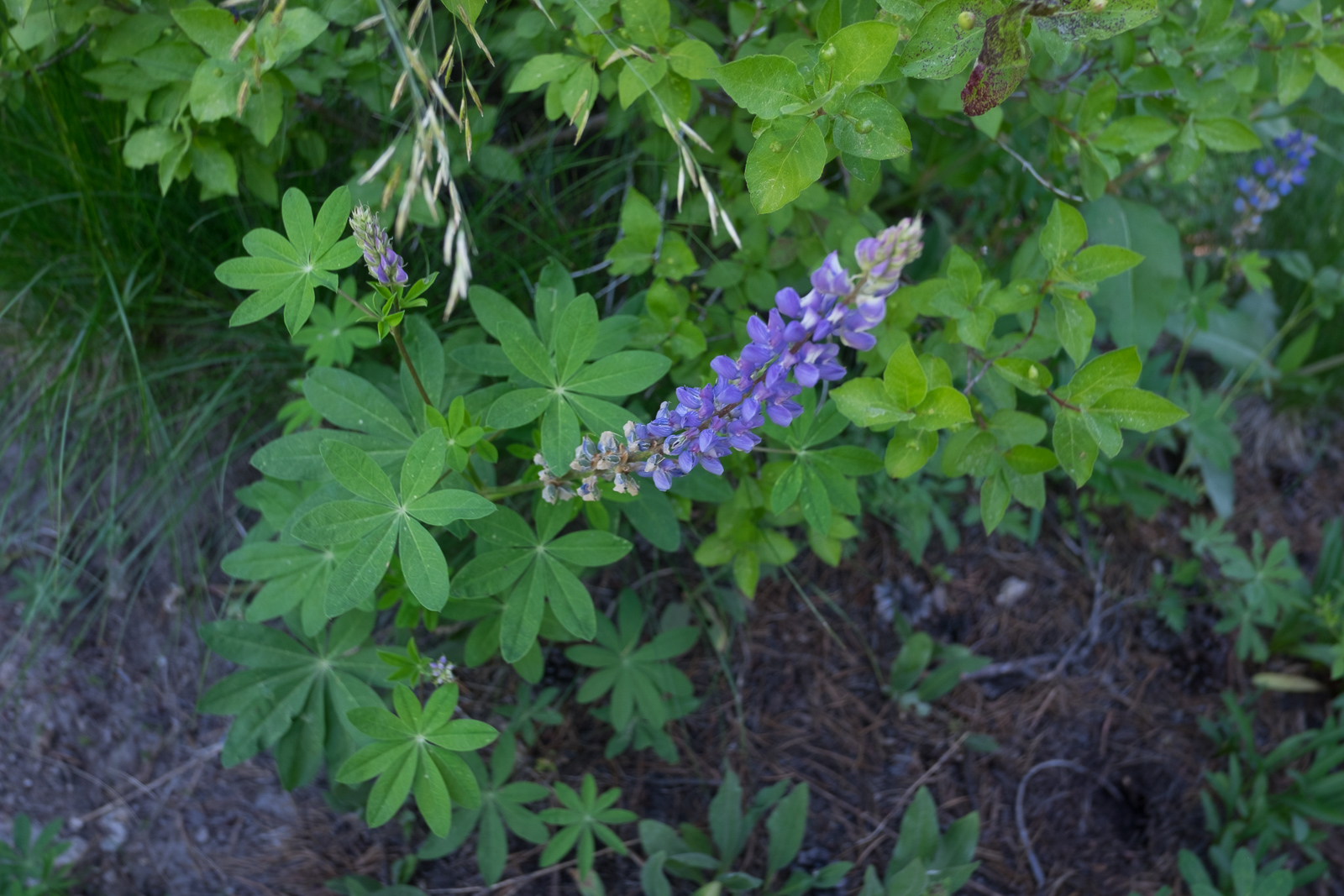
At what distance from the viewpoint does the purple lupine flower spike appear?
125 cm

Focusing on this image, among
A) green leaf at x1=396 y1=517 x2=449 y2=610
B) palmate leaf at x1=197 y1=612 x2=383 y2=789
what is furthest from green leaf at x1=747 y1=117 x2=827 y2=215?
palmate leaf at x1=197 y1=612 x2=383 y2=789

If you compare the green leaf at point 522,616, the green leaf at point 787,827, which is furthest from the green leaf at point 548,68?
the green leaf at point 787,827

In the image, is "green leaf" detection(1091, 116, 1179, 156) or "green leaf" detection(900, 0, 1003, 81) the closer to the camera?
"green leaf" detection(900, 0, 1003, 81)

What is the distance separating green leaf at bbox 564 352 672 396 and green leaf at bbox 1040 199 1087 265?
2.55 ft

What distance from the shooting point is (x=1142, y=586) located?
2863 mm

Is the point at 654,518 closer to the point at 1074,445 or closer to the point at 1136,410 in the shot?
the point at 1074,445

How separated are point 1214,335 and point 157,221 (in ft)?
11.9

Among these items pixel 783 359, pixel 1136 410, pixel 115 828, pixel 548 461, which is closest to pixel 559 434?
pixel 548 461

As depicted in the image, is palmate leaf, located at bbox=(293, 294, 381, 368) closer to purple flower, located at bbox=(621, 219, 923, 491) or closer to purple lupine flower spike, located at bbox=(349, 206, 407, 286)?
purple lupine flower spike, located at bbox=(349, 206, 407, 286)


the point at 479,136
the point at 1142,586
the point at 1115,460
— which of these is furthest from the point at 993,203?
the point at 479,136

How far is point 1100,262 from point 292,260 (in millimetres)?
1542

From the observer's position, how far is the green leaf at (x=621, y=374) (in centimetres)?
156

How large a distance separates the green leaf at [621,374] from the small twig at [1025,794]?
1836mm

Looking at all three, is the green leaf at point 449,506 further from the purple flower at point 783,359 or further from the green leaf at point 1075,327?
the green leaf at point 1075,327
